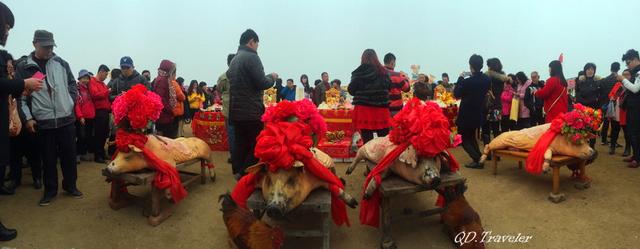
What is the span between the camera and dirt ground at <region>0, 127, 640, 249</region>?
343 cm

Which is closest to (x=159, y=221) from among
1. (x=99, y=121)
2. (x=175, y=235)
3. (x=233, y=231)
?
(x=175, y=235)

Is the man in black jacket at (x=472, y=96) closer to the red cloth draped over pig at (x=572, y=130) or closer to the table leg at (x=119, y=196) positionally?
the red cloth draped over pig at (x=572, y=130)

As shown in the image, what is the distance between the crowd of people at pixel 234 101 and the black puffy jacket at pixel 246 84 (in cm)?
1

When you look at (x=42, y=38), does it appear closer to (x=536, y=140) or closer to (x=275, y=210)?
(x=275, y=210)

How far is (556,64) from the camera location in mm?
5547

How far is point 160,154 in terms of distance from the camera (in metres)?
3.96

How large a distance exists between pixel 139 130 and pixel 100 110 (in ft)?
8.50

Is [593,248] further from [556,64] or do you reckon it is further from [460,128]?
[556,64]

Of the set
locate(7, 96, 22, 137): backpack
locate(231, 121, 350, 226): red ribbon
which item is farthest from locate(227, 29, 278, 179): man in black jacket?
locate(7, 96, 22, 137): backpack

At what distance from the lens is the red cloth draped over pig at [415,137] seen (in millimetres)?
3129

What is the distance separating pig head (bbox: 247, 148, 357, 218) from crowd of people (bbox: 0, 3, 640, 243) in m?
1.34

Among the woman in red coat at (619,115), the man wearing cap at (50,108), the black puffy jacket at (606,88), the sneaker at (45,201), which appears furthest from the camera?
the black puffy jacket at (606,88)

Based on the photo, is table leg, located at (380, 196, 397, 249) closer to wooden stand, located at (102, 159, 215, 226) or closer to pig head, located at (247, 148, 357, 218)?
pig head, located at (247, 148, 357, 218)

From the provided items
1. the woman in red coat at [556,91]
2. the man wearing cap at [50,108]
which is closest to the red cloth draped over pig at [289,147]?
the man wearing cap at [50,108]
